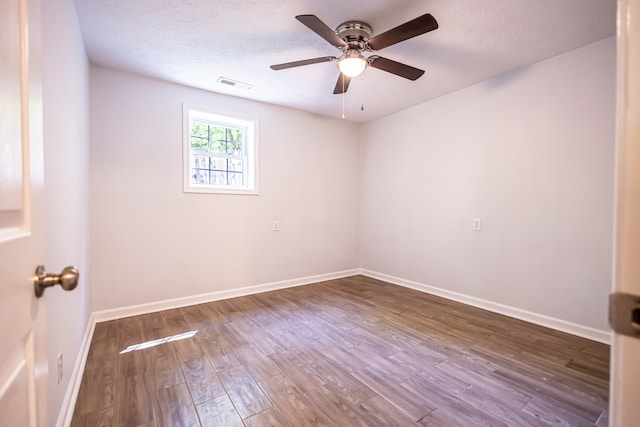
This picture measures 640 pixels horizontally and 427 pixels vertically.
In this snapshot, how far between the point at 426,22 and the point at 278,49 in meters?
1.29

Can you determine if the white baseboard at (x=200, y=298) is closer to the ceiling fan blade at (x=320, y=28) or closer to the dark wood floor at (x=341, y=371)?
the dark wood floor at (x=341, y=371)

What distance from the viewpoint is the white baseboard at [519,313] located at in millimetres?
2359

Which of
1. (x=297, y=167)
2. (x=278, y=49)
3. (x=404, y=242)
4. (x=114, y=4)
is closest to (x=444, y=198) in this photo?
(x=404, y=242)

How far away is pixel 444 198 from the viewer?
→ 3471mm

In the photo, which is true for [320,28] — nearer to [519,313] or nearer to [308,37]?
[308,37]

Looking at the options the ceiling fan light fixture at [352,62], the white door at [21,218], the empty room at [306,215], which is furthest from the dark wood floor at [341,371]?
the ceiling fan light fixture at [352,62]

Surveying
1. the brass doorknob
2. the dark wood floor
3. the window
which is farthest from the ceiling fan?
the dark wood floor

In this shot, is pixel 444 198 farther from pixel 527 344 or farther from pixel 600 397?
pixel 600 397

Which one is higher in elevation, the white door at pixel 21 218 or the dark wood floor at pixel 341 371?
the white door at pixel 21 218

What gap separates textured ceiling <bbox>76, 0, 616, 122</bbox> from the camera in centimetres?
193

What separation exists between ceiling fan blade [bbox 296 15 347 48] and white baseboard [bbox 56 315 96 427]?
2.44 meters

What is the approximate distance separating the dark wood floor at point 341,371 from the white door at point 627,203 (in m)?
1.33

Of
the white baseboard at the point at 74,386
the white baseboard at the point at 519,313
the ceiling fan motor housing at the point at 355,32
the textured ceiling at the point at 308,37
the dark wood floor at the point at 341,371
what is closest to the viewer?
the white baseboard at the point at 74,386

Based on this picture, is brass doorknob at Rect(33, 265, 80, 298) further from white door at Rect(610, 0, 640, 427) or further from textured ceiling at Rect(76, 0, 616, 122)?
textured ceiling at Rect(76, 0, 616, 122)
